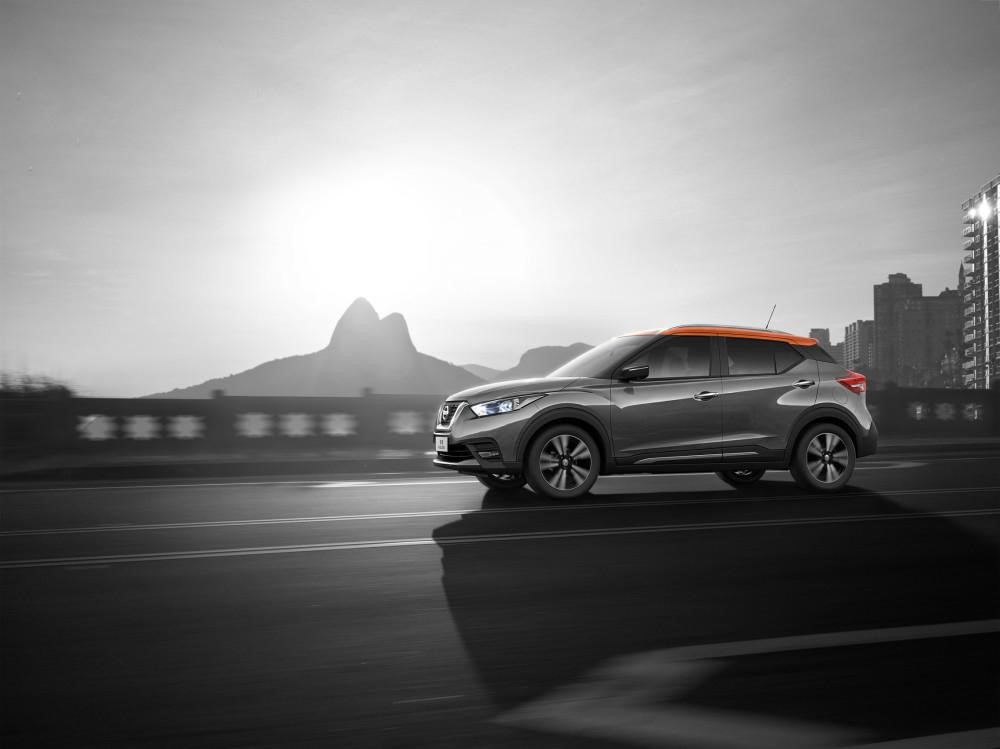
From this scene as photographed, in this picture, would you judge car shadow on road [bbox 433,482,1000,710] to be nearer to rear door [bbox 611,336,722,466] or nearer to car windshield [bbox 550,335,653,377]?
rear door [bbox 611,336,722,466]

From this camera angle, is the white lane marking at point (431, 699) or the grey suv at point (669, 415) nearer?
the white lane marking at point (431, 699)

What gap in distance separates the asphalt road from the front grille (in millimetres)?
1243

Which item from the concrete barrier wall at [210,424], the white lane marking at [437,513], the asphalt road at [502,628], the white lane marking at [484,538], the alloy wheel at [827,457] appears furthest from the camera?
the concrete barrier wall at [210,424]

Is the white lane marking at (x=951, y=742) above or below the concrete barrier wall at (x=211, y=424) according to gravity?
below

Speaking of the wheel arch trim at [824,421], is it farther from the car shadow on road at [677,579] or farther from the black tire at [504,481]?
the black tire at [504,481]

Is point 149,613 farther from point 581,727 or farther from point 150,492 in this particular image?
point 150,492

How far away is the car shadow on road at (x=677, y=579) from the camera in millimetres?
4316

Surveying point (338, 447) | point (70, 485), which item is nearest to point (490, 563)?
point (70, 485)

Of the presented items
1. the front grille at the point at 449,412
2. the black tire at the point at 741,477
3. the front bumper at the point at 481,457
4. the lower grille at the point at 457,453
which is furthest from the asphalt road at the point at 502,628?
the black tire at the point at 741,477

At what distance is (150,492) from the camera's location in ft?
35.8

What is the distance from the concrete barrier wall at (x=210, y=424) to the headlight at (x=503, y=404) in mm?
9366

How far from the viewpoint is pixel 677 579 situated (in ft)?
18.8

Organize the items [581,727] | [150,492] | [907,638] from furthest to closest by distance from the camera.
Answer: [150,492], [907,638], [581,727]

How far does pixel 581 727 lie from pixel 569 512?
5574 millimetres
